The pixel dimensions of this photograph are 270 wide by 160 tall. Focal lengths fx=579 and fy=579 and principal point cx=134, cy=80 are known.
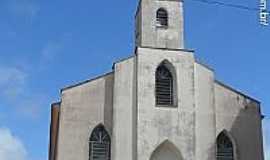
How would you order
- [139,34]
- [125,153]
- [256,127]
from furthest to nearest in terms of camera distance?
[139,34], [256,127], [125,153]

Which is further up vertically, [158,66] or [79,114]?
[158,66]

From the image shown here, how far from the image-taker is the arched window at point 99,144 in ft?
86.3

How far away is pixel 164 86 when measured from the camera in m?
27.9

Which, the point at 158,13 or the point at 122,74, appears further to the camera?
the point at 158,13

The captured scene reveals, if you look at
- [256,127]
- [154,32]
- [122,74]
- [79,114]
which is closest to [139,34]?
[154,32]

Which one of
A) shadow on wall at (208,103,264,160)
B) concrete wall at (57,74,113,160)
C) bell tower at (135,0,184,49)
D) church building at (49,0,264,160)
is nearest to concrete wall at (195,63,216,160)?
church building at (49,0,264,160)

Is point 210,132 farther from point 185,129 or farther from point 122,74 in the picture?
point 122,74

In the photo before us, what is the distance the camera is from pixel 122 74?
2758cm

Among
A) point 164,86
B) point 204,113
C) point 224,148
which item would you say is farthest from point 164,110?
point 224,148

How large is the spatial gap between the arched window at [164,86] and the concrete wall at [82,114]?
2272 millimetres

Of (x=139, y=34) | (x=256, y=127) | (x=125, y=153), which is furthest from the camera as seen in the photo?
(x=139, y=34)

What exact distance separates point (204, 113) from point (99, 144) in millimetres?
5197

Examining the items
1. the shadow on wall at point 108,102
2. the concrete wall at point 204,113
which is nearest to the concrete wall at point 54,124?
the shadow on wall at point 108,102

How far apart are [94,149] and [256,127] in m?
7.85
